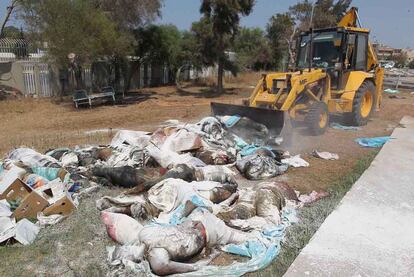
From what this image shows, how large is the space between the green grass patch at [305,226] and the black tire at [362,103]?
407cm

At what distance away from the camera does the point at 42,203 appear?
4.36 metres

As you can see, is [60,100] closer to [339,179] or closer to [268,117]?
[268,117]

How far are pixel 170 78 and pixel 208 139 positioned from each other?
16.9 m

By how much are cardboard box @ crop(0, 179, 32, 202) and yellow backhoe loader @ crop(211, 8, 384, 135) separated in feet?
15.3

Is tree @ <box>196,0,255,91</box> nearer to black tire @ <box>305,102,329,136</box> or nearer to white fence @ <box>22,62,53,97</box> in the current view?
white fence @ <box>22,62,53,97</box>

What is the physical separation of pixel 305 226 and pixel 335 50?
6.32 meters

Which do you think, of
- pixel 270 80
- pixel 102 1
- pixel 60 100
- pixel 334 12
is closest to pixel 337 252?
pixel 270 80

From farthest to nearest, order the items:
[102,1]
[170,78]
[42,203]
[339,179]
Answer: [170,78], [102,1], [339,179], [42,203]

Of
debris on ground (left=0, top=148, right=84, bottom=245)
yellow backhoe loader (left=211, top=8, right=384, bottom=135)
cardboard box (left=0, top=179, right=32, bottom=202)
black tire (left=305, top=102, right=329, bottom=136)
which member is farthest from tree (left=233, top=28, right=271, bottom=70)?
cardboard box (left=0, top=179, right=32, bottom=202)

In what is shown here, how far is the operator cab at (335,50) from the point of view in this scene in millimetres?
8945

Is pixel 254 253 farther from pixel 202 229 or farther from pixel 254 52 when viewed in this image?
pixel 254 52

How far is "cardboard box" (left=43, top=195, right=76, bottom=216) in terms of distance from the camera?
4.29 m

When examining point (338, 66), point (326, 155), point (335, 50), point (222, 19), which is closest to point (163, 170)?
point (326, 155)

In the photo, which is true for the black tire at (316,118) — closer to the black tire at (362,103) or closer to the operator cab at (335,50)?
the operator cab at (335,50)
